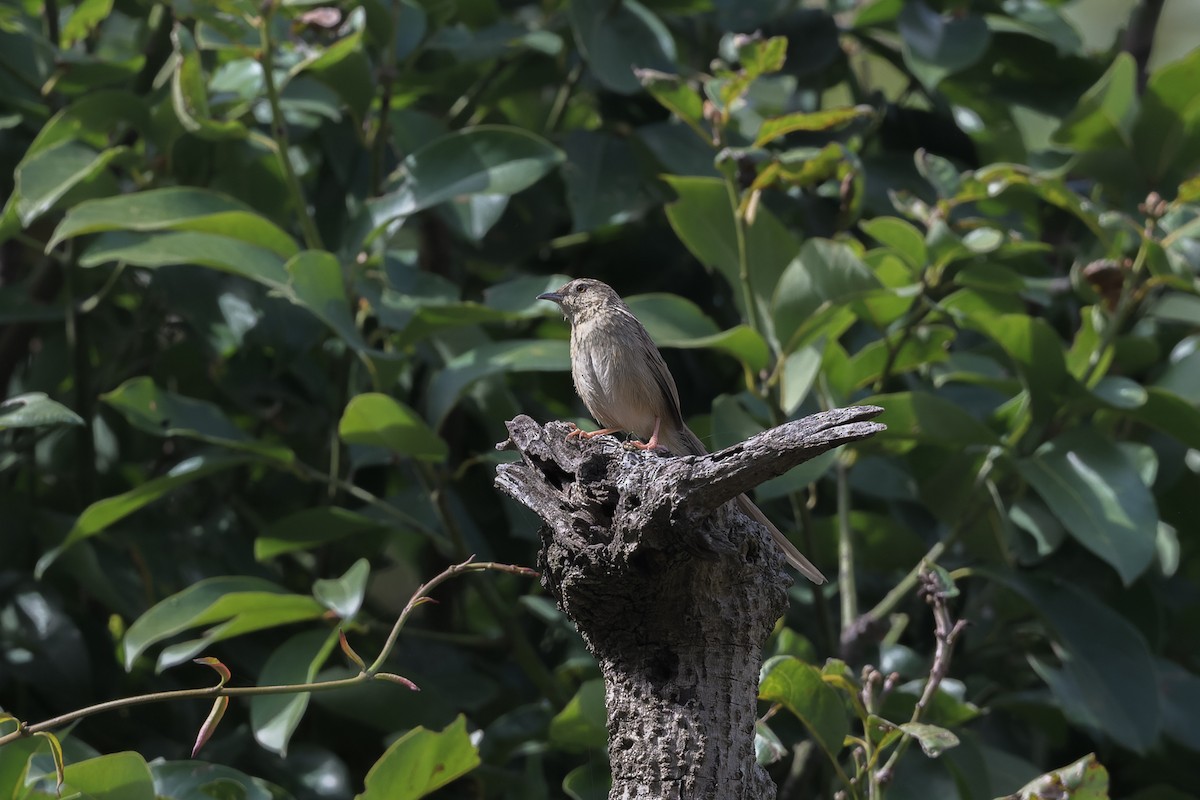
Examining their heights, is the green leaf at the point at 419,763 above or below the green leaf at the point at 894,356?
above

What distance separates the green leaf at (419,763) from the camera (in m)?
2.99

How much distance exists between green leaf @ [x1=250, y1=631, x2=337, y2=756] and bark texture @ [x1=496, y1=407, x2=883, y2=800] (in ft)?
4.51

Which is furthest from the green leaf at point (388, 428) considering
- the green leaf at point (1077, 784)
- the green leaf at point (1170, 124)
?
the green leaf at point (1170, 124)

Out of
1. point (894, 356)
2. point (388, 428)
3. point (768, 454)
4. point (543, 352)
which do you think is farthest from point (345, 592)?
point (768, 454)

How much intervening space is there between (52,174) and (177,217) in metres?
0.61

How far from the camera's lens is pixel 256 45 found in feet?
14.4

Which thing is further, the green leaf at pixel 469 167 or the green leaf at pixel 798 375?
the green leaf at pixel 469 167

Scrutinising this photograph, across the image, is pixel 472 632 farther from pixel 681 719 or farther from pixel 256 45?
pixel 681 719

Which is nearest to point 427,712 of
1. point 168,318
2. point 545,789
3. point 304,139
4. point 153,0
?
point 545,789

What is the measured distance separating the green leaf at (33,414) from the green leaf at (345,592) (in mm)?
810

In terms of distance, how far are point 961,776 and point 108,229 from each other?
2884 millimetres

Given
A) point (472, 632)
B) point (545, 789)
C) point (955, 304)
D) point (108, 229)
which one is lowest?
point (472, 632)

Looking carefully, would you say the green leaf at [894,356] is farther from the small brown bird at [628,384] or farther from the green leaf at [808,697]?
the green leaf at [808,697]

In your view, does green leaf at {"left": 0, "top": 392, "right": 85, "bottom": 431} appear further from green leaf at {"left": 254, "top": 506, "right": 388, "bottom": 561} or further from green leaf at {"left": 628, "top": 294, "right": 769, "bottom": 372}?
green leaf at {"left": 628, "top": 294, "right": 769, "bottom": 372}
